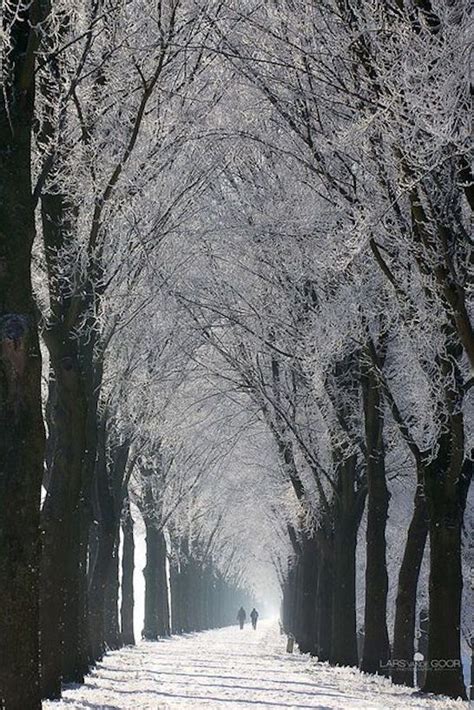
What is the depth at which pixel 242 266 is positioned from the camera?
23.4 m

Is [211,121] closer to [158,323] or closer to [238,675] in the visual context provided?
[158,323]

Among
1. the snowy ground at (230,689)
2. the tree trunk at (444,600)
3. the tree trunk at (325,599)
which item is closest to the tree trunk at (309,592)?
the tree trunk at (325,599)

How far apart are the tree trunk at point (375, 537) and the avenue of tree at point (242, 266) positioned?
42 mm

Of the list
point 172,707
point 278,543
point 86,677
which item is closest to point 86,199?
point 172,707

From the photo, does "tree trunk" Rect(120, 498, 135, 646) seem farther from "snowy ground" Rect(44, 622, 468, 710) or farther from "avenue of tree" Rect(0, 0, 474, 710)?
"snowy ground" Rect(44, 622, 468, 710)

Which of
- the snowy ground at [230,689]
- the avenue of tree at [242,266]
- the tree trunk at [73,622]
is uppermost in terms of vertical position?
the avenue of tree at [242,266]

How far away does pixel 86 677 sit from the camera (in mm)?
19734

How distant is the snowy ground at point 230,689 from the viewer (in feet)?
47.7

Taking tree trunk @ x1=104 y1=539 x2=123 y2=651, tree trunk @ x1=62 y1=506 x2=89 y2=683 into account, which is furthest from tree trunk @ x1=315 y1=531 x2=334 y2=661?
tree trunk @ x1=62 y1=506 x2=89 y2=683

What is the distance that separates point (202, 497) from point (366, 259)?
35.2 meters

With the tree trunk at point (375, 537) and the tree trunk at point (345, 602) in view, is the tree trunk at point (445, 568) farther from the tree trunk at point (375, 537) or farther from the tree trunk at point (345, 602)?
the tree trunk at point (345, 602)

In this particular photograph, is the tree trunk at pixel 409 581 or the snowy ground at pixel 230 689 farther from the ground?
the tree trunk at pixel 409 581

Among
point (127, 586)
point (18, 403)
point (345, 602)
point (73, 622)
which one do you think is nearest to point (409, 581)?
point (345, 602)

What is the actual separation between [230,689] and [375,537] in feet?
17.2
